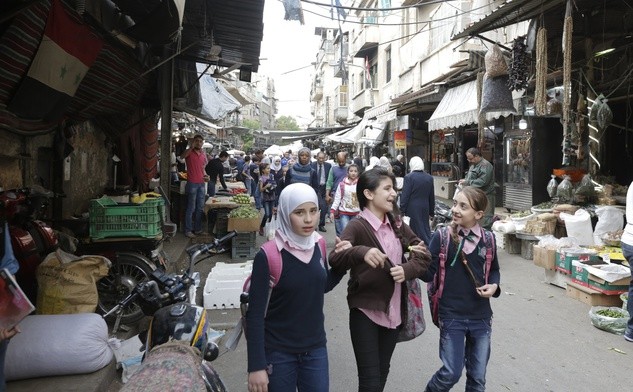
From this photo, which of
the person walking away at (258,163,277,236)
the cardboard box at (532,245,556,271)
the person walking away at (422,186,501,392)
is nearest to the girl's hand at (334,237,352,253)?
the person walking away at (422,186,501,392)

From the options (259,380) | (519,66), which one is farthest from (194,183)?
(259,380)

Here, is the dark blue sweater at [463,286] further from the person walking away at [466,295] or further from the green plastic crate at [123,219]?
the green plastic crate at [123,219]

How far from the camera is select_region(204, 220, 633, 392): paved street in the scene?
4250 millimetres

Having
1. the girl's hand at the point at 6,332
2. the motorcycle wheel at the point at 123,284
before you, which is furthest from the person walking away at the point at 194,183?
the girl's hand at the point at 6,332

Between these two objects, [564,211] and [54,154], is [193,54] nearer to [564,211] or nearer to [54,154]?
[54,154]

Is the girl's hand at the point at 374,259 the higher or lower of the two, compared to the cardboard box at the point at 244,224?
higher

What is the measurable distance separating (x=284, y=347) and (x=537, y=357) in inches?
133

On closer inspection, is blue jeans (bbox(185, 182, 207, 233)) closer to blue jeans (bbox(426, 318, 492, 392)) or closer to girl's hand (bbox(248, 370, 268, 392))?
blue jeans (bbox(426, 318, 492, 392))

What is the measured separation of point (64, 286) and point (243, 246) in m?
4.84

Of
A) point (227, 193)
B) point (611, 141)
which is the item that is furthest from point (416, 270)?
point (227, 193)

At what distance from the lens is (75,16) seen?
4.18 meters

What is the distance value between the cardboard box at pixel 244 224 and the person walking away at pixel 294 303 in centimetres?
633

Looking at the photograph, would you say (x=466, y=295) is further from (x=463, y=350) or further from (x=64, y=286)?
(x=64, y=286)

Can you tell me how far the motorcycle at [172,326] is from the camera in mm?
2100
